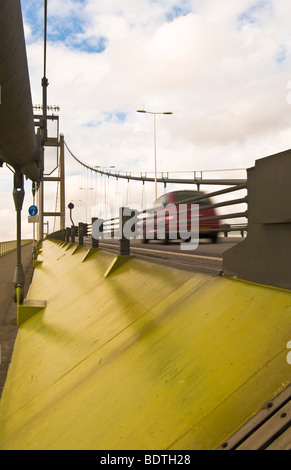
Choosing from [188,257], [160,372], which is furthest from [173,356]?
[188,257]

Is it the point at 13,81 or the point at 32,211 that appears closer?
the point at 13,81

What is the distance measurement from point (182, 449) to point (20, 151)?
772 centimetres

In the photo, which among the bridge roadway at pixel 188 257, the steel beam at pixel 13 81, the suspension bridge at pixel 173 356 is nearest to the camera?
the suspension bridge at pixel 173 356

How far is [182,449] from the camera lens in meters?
2.04

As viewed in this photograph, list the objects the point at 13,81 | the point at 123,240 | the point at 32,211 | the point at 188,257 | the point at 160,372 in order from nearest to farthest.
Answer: the point at 160,372, the point at 13,81, the point at 188,257, the point at 123,240, the point at 32,211

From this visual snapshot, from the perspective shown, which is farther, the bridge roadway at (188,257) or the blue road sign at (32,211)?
the blue road sign at (32,211)

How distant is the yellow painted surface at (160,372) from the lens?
85.6 inches

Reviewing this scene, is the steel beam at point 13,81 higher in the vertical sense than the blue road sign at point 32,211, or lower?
higher

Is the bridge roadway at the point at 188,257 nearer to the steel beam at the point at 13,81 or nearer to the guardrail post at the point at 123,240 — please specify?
the guardrail post at the point at 123,240

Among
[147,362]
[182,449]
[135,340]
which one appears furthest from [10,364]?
[182,449]

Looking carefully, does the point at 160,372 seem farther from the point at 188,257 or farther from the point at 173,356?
the point at 188,257

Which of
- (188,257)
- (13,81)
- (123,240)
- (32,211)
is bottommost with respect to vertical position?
(188,257)

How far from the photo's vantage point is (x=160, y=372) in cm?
281

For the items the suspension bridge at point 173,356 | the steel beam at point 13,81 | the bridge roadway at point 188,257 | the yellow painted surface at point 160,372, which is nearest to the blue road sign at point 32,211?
the bridge roadway at point 188,257
